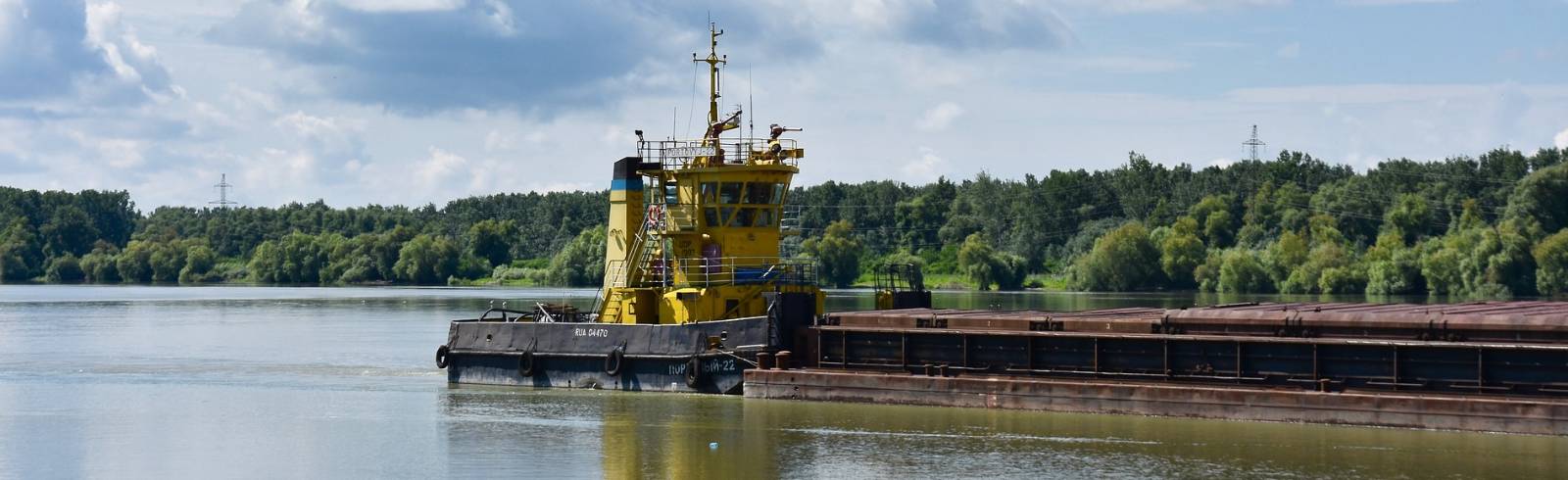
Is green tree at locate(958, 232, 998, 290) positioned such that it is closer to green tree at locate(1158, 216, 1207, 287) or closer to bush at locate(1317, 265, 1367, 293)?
green tree at locate(1158, 216, 1207, 287)

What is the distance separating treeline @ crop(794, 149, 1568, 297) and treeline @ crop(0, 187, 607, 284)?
904 inches

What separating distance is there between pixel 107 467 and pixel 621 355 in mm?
9711

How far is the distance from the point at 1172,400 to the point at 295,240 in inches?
4901

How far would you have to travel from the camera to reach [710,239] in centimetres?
3250

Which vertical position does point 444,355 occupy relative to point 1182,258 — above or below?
below

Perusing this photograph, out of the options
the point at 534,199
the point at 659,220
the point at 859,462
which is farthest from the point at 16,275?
the point at 859,462

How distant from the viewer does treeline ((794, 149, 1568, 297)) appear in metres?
86.3

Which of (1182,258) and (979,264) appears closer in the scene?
(1182,258)

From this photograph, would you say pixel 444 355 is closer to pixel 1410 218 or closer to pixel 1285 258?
pixel 1285 258

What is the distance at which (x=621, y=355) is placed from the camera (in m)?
31.5

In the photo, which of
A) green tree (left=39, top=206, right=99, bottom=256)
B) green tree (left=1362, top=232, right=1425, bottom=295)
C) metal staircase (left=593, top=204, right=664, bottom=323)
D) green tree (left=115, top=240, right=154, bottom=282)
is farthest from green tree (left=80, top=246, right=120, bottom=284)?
metal staircase (left=593, top=204, right=664, bottom=323)

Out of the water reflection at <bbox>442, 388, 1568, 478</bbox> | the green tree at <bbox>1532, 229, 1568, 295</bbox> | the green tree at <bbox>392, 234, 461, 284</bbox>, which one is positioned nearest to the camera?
the water reflection at <bbox>442, 388, 1568, 478</bbox>

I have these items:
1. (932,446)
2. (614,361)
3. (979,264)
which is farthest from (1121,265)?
(932,446)

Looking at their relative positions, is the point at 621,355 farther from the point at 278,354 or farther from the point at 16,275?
the point at 16,275
